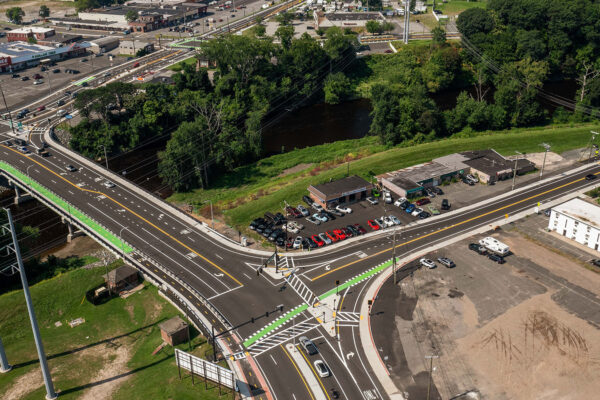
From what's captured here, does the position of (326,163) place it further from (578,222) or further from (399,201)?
(578,222)

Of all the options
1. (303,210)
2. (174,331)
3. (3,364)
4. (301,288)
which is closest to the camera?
(3,364)

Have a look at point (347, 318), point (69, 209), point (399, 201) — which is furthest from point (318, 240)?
point (69, 209)

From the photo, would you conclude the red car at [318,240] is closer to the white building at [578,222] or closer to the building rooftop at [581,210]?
the white building at [578,222]

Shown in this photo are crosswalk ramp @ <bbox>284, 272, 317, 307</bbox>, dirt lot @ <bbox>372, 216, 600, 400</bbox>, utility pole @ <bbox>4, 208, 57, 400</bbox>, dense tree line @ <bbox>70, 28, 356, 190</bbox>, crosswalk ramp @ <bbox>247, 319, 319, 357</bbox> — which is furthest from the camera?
dense tree line @ <bbox>70, 28, 356, 190</bbox>

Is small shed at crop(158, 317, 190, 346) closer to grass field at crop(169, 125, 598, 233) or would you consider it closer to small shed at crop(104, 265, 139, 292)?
small shed at crop(104, 265, 139, 292)

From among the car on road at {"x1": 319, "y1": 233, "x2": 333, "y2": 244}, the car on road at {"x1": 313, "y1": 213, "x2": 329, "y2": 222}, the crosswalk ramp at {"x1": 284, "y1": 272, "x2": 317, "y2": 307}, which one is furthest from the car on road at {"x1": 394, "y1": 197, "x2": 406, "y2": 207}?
the crosswalk ramp at {"x1": 284, "y1": 272, "x2": 317, "y2": 307}

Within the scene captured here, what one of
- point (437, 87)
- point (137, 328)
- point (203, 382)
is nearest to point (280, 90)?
point (437, 87)
